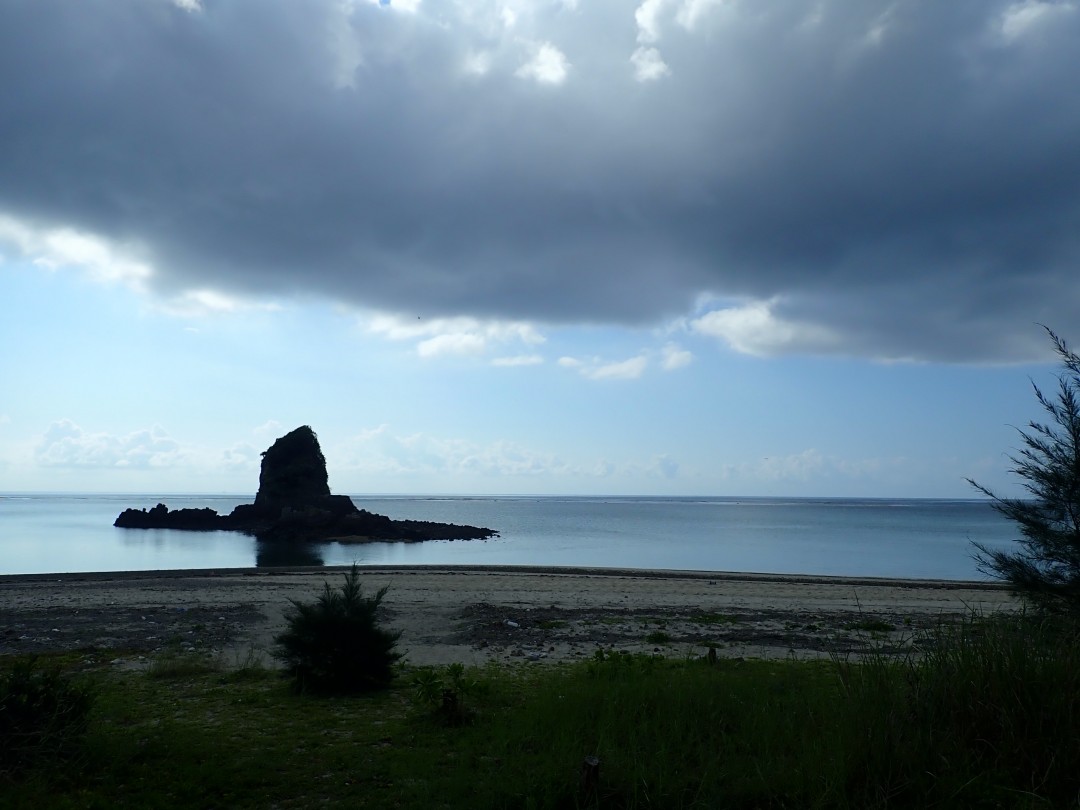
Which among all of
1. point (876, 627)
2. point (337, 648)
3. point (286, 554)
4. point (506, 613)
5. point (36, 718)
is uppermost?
point (36, 718)

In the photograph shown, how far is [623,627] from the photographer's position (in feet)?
58.2

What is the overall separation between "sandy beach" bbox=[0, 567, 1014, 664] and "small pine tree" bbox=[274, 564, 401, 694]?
10.7ft

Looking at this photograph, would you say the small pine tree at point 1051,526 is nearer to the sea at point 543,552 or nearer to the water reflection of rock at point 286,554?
the sea at point 543,552

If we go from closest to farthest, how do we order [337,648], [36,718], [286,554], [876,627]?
[36,718]
[337,648]
[876,627]
[286,554]

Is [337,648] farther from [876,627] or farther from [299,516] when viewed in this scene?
[299,516]

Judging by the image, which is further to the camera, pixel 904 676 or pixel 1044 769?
pixel 904 676

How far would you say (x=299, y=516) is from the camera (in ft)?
274

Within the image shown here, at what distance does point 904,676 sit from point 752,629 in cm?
1096

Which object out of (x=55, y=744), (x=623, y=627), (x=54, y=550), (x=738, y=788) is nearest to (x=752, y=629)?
(x=623, y=627)

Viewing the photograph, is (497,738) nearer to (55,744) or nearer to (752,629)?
(55,744)

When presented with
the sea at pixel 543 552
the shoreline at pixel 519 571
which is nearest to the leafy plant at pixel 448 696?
the shoreline at pixel 519 571

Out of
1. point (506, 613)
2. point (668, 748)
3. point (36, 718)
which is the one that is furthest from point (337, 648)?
point (506, 613)

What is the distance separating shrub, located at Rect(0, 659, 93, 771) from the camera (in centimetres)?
640

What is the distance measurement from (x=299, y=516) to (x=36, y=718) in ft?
265
